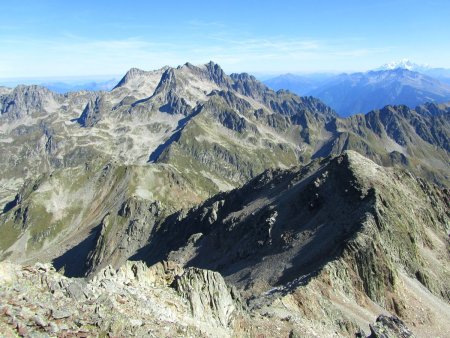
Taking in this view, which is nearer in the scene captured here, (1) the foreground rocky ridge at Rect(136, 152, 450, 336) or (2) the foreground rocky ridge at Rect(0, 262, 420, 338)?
(2) the foreground rocky ridge at Rect(0, 262, 420, 338)

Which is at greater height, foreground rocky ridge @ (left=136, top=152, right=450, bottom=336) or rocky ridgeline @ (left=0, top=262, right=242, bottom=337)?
rocky ridgeline @ (left=0, top=262, right=242, bottom=337)

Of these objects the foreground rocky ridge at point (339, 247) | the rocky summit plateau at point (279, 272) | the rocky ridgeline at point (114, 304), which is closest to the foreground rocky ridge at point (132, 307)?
the rocky ridgeline at point (114, 304)

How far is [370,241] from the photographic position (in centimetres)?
6725

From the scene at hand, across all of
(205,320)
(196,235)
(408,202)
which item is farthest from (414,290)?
(196,235)

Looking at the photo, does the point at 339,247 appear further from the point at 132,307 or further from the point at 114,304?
the point at 114,304

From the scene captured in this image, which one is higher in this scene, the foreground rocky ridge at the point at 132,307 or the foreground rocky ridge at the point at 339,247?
the foreground rocky ridge at the point at 132,307

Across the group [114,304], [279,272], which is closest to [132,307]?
[114,304]

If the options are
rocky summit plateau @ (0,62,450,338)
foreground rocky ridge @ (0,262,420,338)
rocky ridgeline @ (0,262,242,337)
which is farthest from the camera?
rocky summit plateau @ (0,62,450,338)

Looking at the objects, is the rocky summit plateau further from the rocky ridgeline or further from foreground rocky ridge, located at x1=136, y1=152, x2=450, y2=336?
foreground rocky ridge, located at x1=136, y1=152, x2=450, y2=336

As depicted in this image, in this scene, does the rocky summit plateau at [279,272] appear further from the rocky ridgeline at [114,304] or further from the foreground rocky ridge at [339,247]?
the foreground rocky ridge at [339,247]

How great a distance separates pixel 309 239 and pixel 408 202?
2991cm

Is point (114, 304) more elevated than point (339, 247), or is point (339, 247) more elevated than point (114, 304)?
point (114, 304)

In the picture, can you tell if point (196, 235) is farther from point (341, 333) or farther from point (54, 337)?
point (54, 337)

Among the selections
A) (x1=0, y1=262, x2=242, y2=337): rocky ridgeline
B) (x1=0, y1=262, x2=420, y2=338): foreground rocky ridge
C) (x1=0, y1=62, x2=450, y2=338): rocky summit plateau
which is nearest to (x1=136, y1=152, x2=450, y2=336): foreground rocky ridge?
(x1=0, y1=62, x2=450, y2=338): rocky summit plateau
